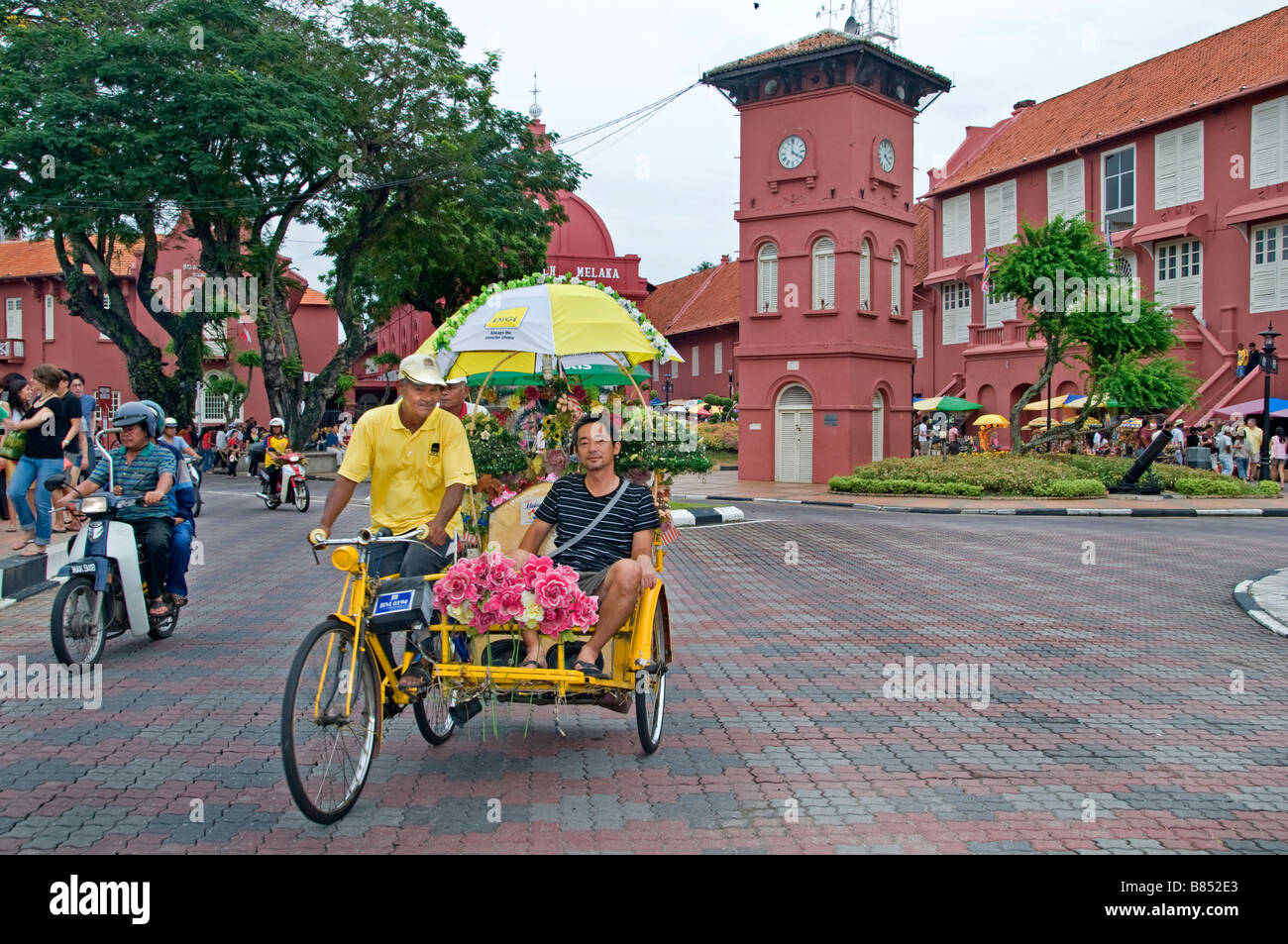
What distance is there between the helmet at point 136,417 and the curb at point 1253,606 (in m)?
9.03

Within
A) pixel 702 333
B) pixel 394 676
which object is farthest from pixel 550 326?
pixel 702 333

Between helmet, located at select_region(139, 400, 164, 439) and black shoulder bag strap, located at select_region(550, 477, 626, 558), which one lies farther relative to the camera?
helmet, located at select_region(139, 400, 164, 439)

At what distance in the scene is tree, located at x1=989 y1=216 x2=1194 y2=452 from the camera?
29.1 m

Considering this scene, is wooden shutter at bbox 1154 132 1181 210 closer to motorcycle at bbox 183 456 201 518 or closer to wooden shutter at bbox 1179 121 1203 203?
wooden shutter at bbox 1179 121 1203 203

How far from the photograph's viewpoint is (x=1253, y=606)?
416 inches

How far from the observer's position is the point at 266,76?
28312 millimetres

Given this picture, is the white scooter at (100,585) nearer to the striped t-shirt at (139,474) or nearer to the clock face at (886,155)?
the striped t-shirt at (139,474)

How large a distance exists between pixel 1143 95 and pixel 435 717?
1590 inches

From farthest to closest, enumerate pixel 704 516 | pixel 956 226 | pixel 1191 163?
1. pixel 956 226
2. pixel 1191 163
3. pixel 704 516

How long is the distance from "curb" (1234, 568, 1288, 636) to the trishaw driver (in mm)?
7263

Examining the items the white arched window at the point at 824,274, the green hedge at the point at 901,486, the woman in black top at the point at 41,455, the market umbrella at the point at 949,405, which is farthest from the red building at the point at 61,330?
the woman in black top at the point at 41,455

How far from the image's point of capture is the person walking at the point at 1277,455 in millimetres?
30877

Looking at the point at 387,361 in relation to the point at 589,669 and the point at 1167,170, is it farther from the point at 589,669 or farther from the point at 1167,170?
the point at 589,669

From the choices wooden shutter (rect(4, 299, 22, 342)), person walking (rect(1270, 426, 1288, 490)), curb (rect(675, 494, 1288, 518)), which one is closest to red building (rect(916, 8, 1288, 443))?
person walking (rect(1270, 426, 1288, 490))
